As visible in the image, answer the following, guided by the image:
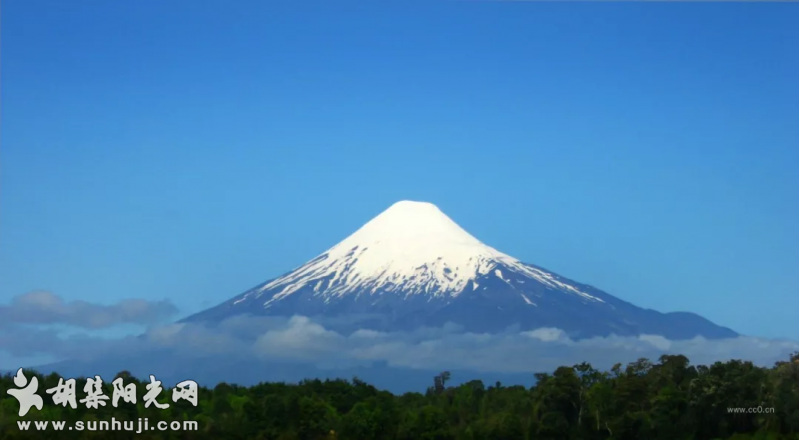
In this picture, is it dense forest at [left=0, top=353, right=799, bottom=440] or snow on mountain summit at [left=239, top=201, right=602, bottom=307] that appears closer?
dense forest at [left=0, top=353, right=799, bottom=440]

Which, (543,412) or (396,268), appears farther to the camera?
(396,268)

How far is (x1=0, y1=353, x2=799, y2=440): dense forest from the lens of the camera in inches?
1178

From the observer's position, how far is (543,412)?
30.9m

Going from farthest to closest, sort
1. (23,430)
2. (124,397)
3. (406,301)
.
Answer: (406,301) < (124,397) < (23,430)

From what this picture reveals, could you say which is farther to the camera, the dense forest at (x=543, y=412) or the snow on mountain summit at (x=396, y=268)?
the snow on mountain summit at (x=396, y=268)

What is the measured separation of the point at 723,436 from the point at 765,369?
4.90 metres

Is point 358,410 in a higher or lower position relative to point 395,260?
lower

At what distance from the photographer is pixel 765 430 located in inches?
1168

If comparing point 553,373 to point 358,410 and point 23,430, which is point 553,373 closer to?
point 358,410

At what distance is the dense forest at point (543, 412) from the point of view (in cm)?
2992

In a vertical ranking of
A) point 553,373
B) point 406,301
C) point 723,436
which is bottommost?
point 723,436

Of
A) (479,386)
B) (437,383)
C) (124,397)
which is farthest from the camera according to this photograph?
(437,383)

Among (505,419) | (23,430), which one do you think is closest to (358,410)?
(505,419)

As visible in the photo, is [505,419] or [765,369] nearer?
[505,419]
